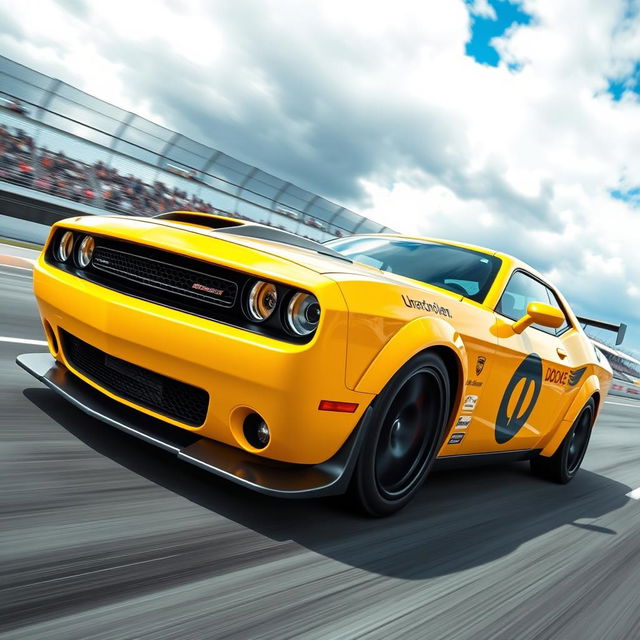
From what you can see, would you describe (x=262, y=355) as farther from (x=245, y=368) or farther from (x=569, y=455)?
(x=569, y=455)

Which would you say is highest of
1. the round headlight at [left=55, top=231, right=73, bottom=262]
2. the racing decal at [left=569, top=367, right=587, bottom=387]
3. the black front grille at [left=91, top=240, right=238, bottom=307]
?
the racing decal at [left=569, top=367, right=587, bottom=387]

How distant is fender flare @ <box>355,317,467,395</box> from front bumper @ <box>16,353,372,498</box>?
0.38 feet

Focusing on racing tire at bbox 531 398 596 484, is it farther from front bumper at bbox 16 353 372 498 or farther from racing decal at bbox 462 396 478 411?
front bumper at bbox 16 353 372 498

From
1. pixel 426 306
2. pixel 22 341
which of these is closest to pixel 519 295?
pixel 426 306

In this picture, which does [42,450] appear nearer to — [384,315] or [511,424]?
[384,315]

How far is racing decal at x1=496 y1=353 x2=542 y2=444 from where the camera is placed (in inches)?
131

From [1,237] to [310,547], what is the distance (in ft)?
38.1

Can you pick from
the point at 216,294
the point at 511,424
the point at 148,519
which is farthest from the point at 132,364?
the point at 511,424

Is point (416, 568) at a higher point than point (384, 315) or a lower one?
lower

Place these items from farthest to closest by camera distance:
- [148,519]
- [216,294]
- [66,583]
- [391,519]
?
[391,519] < [216,294] < [148,519] < [66,583]

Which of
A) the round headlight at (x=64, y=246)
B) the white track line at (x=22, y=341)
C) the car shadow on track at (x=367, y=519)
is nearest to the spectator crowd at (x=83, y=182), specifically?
the white track line at (x=22, y=341)

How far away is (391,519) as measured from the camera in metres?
2.70

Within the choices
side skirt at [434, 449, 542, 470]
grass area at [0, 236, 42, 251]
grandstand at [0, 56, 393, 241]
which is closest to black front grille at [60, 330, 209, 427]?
side skirt at [434, 449, 542, 470]

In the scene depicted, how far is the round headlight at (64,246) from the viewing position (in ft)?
9.37
